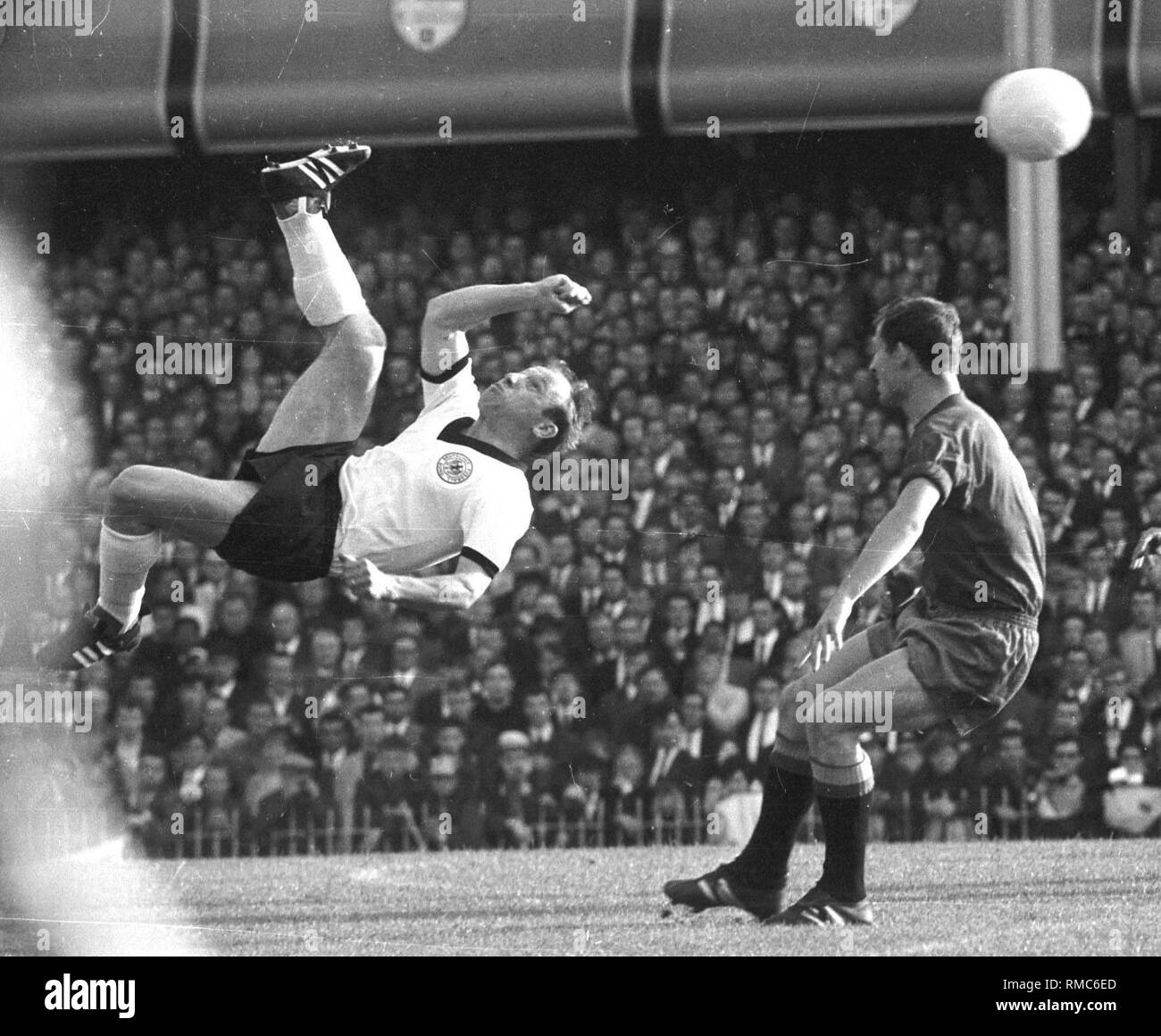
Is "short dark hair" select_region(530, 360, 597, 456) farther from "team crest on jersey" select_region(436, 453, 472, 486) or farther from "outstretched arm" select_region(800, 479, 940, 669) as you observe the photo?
"outstretched arm" select_region(800, 479, 940, 669)

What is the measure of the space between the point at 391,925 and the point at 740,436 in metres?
2.19

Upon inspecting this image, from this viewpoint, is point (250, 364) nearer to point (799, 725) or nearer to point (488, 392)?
point (488, 392)

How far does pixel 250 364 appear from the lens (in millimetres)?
6715

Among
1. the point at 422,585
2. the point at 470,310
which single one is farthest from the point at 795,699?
the point at 470,310

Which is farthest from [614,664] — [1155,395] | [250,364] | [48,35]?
[48,35]

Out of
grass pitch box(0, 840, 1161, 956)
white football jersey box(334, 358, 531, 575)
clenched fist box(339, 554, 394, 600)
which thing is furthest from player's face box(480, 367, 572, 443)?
grass pitch box(0, 840, 1161, 956)

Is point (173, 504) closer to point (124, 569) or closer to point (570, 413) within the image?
point (124, 569)

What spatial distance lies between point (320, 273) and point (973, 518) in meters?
2.55

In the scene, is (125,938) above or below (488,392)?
below

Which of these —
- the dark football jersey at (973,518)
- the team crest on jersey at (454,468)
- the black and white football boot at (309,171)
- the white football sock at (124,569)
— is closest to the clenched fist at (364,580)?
the team crest on jersey at (454,468)

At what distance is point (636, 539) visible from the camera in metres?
6.68

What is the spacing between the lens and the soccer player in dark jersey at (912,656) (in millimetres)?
6352

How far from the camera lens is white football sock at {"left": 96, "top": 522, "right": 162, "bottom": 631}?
6.64 metres

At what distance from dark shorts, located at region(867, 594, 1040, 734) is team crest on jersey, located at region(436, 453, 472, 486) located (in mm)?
1557
